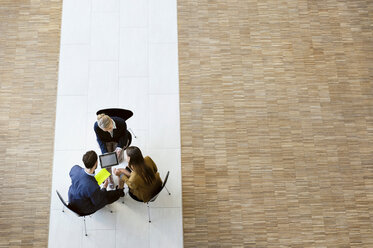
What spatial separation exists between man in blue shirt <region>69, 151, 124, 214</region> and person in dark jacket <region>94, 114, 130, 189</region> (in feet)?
1.24

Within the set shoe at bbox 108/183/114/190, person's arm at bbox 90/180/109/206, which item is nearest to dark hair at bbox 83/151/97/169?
person's arm at bbox 90/180/109/206

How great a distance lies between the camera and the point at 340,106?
492 centimetres

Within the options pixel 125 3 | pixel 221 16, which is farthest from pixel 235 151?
pixel 125 3

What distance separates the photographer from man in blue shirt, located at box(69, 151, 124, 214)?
12.1 ft

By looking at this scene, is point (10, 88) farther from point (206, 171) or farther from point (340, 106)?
point (340, 106)

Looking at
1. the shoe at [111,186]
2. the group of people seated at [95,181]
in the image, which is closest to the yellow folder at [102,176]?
the group of people seated at [95,181]

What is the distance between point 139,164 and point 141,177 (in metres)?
0.16

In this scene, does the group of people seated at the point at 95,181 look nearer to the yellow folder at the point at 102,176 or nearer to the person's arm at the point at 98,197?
the person's arm at the point at 98,197

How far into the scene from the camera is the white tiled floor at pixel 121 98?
14.4ft

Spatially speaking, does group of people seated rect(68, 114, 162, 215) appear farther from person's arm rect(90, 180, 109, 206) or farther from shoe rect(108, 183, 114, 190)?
shoe rect(108, 183, 114, 190)

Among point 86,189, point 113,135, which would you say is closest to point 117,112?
point 113,135

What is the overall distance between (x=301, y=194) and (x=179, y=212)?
68.0 inches

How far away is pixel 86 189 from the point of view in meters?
3.74

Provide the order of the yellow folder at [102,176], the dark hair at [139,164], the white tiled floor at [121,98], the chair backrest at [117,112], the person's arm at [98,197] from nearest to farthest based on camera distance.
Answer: the dark hair at [139,164] < the person's arm at [98,197] < the yellow folder at [102,176] < the chair backrest at [117,112] < the white tiled floor at [121,98]
